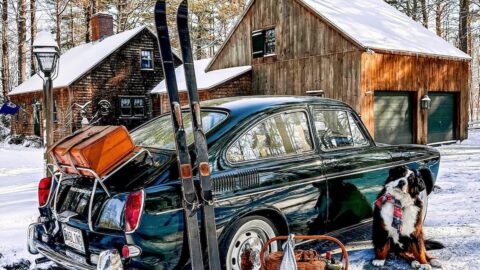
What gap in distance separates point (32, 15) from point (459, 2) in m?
27.0

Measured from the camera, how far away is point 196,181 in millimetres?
3250

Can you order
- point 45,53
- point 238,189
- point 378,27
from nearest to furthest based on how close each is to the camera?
point 238,189 → point 45,53 → point 378,27

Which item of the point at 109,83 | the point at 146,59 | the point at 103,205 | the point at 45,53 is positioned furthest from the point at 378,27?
the point at 103,205

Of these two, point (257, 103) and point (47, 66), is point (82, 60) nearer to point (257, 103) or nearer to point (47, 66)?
point (47, 66)

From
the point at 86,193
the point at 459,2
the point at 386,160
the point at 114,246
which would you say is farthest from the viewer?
the point at 459,2

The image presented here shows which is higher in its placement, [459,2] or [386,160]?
[459,2]

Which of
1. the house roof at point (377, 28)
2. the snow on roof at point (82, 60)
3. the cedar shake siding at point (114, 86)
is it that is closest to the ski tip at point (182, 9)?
the house roof at point (377, 28)

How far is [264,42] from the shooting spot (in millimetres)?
18984

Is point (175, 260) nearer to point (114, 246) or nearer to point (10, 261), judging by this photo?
point (114, 246)

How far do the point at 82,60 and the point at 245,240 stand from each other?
23.1m

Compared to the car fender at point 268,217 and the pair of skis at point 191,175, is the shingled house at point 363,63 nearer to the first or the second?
the car fender at point 268,217

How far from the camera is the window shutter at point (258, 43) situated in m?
19.0

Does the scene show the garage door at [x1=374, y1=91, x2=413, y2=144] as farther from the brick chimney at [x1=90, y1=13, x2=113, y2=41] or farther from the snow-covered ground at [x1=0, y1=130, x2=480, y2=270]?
the brick chimney at [x1=90, y1=13, x2=113, y2=41]

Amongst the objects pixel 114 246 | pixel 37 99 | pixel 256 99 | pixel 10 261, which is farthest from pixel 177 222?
pixel 37 99
